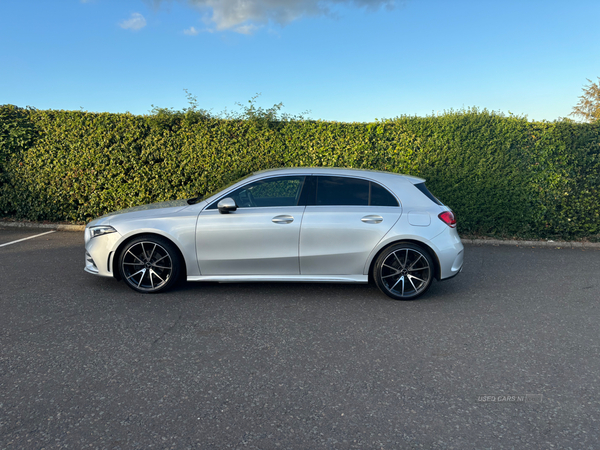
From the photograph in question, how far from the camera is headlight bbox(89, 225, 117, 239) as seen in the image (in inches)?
223

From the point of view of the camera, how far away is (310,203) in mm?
5699

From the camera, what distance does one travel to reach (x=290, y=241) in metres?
5.55

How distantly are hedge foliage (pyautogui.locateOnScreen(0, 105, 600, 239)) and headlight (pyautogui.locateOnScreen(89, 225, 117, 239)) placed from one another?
455cm

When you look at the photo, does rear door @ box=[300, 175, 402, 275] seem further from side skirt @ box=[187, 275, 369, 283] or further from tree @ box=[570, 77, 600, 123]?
tree @ box=[570, 77, 600, 123]

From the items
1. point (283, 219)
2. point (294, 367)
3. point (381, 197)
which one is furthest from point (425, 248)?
point (294, 367)

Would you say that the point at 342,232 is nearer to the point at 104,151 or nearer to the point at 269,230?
the point at 269,230

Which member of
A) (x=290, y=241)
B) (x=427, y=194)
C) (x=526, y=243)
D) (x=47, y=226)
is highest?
(x=427, y=194)

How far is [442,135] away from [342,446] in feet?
27.5

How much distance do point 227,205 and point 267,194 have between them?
1.80 ft

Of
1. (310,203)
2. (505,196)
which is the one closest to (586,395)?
(310,203)

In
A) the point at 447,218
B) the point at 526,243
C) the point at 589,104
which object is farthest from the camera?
the point at 589,104

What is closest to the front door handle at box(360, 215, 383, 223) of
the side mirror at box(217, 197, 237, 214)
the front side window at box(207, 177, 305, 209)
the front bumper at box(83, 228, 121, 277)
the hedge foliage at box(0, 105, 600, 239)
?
the front side window at box(207, 177, 305, 209)

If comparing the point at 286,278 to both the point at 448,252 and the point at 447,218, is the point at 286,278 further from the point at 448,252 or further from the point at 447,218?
the point at 447,218

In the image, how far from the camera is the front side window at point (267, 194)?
5.74m
